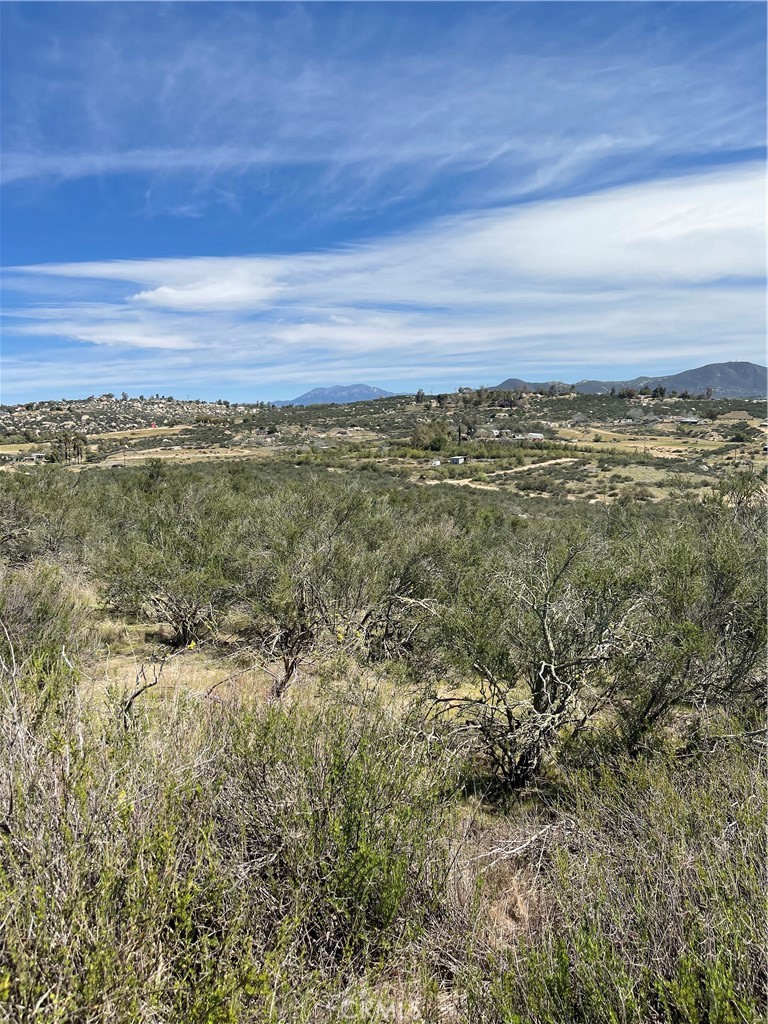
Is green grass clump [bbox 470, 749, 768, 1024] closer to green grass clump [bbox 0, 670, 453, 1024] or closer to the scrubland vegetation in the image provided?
the scrubland vegetation

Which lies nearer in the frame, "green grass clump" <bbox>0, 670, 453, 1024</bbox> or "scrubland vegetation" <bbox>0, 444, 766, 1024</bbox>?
"green grass clump" <bbox>0, 670, 453, 1024</bbox>

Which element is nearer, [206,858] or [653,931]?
[653,931]

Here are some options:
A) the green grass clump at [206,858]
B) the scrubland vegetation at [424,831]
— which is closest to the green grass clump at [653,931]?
the scrubland vegetation at [424,831]

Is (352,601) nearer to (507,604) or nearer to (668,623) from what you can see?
(507,604)

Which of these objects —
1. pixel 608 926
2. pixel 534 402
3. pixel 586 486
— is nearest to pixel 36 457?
pixel 586 486

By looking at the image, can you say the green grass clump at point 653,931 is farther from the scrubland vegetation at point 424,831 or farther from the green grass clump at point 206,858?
the green grass clump at point 206,858

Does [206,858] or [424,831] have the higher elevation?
[206,858]

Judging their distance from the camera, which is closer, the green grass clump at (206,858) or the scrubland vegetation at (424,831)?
the green grass clump at (206,858)

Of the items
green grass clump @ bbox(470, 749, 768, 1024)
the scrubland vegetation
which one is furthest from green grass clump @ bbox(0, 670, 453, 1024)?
green grass clump @ bbox(470, 749, 768, 1024)

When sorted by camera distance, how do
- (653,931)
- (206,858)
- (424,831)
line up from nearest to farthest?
1. (653,931)
2. (206,858)
3. (424,831)

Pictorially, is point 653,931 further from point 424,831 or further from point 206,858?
→ point 206,858

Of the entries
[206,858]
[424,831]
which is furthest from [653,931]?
[206,858]

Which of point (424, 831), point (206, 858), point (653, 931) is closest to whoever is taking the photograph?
point (653, 931)

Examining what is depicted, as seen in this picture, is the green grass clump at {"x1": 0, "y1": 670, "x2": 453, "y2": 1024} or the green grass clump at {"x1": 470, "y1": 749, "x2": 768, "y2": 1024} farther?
the green grass clump at {"x1": 470, "y1": 749, "x2": 768, "y2": 1024}
